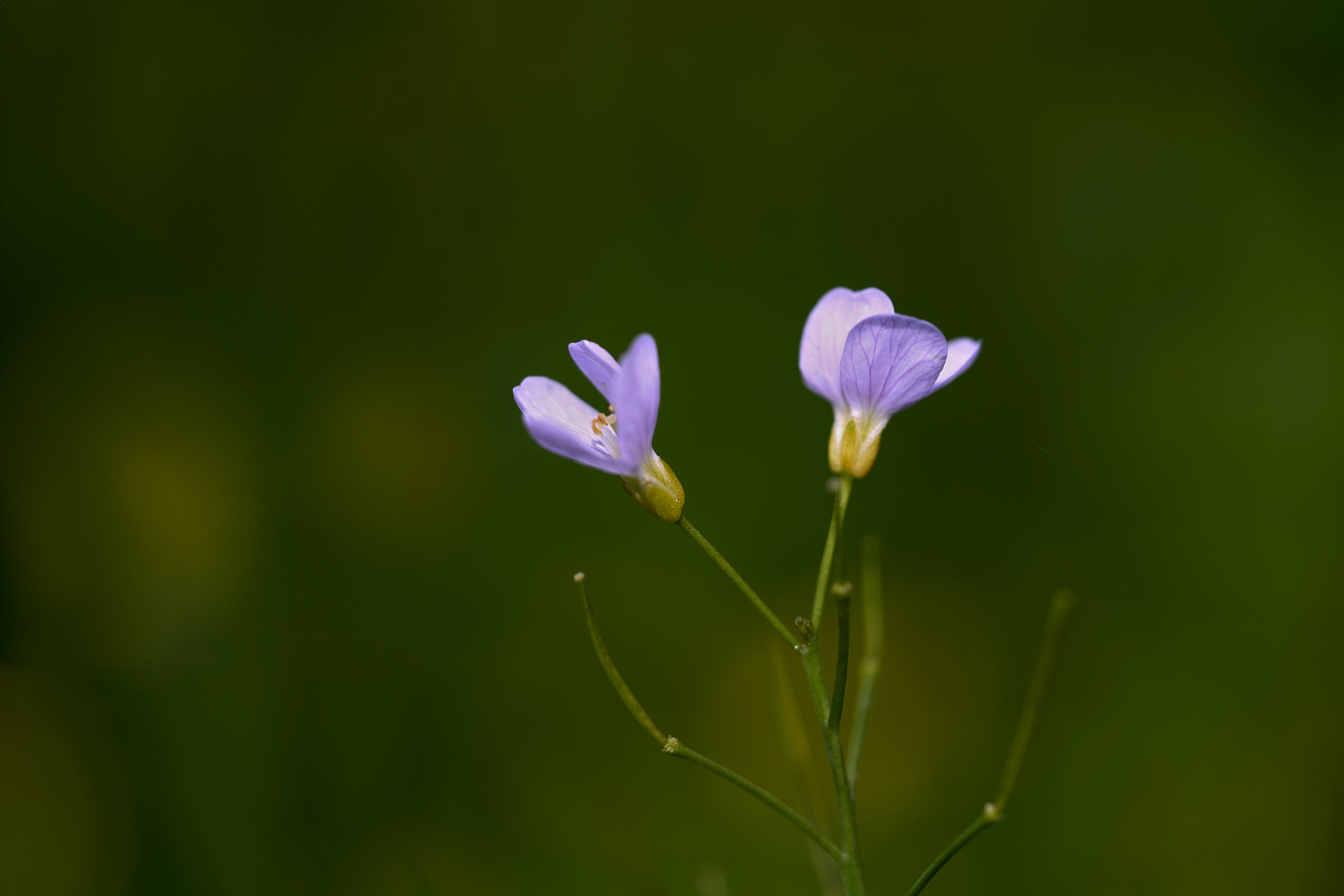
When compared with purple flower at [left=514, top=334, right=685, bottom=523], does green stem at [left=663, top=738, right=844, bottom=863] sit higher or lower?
lower

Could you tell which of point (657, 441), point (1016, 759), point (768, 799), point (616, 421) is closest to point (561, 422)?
point (616, 421)

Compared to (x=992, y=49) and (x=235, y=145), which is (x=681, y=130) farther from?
(x=235, y=145)

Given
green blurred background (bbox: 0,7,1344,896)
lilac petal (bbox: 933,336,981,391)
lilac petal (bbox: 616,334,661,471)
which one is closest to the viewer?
lilac petal (bbox: 616,334,661,471)

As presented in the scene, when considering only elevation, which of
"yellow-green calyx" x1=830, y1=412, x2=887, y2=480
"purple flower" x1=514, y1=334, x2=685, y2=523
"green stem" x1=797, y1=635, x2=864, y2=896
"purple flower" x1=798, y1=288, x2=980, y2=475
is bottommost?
"green stem" x1=797, y1=635, x2=864, y2=896

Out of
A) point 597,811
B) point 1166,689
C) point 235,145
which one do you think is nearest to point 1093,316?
point 1166,689

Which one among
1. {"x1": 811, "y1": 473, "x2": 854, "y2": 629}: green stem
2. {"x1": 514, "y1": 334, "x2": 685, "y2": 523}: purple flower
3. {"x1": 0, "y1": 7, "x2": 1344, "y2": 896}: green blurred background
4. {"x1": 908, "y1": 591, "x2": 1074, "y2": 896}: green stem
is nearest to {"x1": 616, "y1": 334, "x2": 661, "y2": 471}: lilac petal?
{"x1": 514, "y1": 334, "x2": 685, "y2": 523}: purple flower

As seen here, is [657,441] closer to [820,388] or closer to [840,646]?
[820,388]

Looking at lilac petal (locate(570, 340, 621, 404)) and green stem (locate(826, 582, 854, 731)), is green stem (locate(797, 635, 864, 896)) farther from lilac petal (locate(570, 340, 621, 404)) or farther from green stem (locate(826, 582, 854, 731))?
lilac petal (locate(570, 340, 621, 404))
